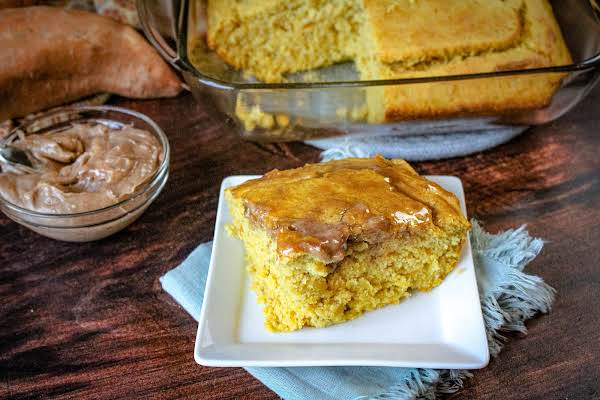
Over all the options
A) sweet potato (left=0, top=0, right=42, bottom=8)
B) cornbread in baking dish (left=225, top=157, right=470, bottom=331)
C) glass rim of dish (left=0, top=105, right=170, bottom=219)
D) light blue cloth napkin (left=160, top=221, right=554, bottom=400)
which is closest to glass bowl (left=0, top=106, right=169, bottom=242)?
glass rim of dish (left=0, top=105, right=170, bottom=219)

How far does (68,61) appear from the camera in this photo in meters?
2.51

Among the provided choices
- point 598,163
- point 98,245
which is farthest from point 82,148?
point 598,163

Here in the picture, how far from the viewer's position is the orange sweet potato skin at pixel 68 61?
243 cm

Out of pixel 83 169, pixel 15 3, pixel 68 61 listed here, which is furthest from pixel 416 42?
pixel 15 3

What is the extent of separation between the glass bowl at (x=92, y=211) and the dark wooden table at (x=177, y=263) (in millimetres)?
93

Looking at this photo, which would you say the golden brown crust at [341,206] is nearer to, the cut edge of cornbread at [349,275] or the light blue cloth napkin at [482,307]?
the cut edge of cornbread at [349,275]

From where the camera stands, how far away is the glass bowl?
1.91 m

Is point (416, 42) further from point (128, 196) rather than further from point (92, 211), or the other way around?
point (92, 211)

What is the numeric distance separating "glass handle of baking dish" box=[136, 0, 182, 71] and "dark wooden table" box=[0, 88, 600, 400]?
1.03 feet

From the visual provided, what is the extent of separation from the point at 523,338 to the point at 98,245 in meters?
1.38

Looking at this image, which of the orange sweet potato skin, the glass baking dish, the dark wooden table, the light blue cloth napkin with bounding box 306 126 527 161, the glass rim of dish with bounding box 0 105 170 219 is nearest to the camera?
the dark wooden table

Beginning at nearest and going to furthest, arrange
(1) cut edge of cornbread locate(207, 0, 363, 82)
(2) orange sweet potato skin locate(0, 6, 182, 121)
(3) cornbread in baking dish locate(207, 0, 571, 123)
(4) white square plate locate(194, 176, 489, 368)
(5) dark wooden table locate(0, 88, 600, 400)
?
(4) white square plate locate(194, 176, 489, 368) → (5) dark wooden table locate(0, 88, 600, 400) → (3) cornbread in baking dish locate(207, 0, 571, 123) → (2) orange sweet potato skin locate(0, 6, 182, 121) → (1) cut edge of cornbread locate(207, 0, 363, 82)

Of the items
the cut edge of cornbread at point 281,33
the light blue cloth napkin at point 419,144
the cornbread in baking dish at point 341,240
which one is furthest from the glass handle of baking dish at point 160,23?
the cornbread in baking dish at point 341,240

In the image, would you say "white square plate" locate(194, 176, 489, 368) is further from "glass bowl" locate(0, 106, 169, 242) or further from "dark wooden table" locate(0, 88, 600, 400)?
"glass bowl" locate(0, 106, 169, 242)
